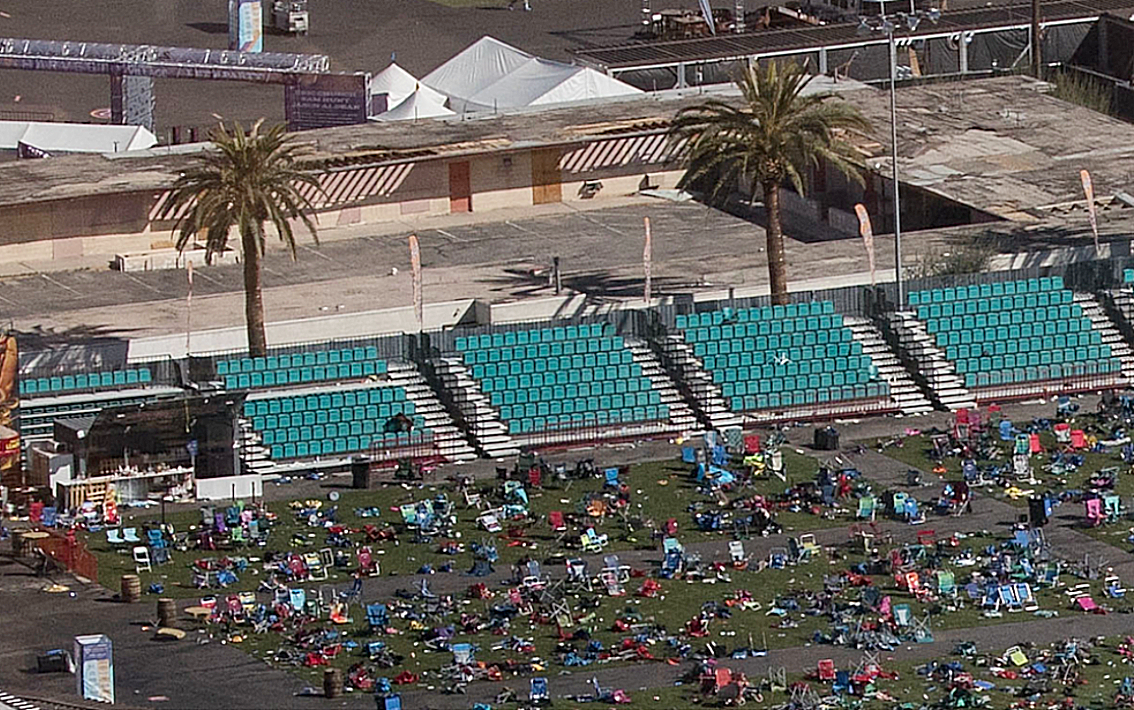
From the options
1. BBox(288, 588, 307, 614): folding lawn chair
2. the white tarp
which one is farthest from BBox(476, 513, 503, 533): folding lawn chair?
the white tarp

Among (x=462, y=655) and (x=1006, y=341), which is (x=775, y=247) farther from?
(x=462, y=655)

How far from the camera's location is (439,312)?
10169 centimetres

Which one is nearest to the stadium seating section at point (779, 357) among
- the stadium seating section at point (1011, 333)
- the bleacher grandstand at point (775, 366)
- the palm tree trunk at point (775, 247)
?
the bleacher grandstand at point (775, 366)

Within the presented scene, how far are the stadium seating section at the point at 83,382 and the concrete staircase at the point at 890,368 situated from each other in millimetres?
21010

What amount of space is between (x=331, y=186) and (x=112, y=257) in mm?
8267

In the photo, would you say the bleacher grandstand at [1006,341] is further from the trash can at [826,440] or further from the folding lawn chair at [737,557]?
the folding lawn chair at [737,557]

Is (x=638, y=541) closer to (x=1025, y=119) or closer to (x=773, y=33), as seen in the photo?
(x=1025, y=119)

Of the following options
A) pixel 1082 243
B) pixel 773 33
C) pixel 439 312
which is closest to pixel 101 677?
pixel 439 312

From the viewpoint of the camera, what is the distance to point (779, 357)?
325 ft

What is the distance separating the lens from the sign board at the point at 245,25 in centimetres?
14425

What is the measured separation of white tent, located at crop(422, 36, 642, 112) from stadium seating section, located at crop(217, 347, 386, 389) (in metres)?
32.3

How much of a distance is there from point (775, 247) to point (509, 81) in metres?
31.1

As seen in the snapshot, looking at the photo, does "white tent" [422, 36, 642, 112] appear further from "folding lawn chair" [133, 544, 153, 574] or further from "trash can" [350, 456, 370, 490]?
"folding lawn chair" [133, 544, 153, 574]

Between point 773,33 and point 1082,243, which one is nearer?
point 1082,243
